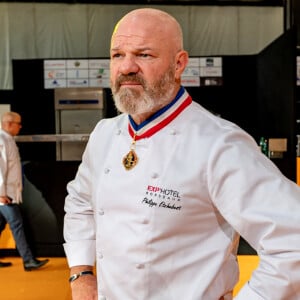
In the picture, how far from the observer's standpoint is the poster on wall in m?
6.60

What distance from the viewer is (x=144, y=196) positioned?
0.92 metres

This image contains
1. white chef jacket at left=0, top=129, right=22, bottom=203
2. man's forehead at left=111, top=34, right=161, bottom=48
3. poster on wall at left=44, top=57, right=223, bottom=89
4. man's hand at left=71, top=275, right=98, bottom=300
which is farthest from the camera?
poster on wall at left=44, top=57, right=223, bottom=89

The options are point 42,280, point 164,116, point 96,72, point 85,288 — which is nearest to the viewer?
point 164,116

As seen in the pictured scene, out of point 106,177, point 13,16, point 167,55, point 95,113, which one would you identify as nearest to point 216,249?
point 106,177

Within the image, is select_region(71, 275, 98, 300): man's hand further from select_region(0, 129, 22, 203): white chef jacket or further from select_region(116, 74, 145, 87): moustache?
select_region(0, 129, 22, 203): white chef jacket

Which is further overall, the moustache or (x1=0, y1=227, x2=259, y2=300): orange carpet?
(x1=0, y1=227, x2=259, y2=300): orange carpet

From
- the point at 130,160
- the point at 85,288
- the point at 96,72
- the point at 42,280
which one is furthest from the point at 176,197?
the point at 96,72

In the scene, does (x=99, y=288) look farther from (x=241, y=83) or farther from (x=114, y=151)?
(x=241, y=83)

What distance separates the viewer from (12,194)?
13.2ft

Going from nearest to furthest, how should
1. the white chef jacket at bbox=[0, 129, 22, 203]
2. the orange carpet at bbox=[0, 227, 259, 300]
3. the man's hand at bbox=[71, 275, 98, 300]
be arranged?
the man's hand at bbox=[71, 275, 98, 300], the orange carpet at bbox=[0, 227, 259, 300], the white chef jacket at bbox=[0, 129, 22, 203]

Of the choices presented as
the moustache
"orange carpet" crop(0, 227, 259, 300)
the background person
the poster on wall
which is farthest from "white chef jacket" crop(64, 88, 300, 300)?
the poster on wall

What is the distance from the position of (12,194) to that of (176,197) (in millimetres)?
3432

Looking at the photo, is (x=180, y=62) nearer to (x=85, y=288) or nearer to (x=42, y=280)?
(x=85, y=288)

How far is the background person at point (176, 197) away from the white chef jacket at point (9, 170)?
3.15m
